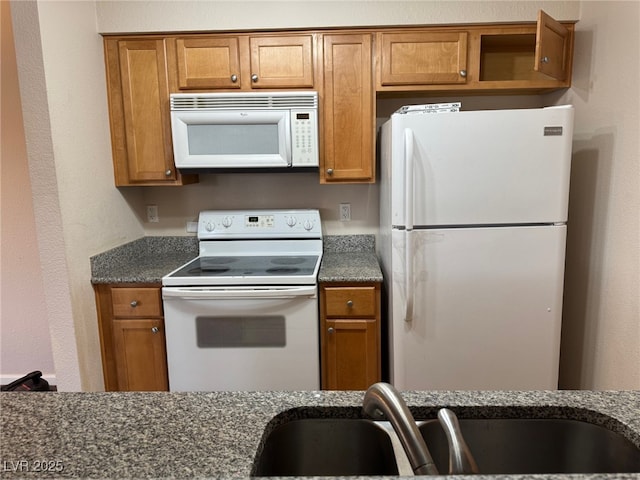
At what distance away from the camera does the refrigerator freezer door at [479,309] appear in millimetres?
1950

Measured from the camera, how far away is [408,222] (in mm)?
1916

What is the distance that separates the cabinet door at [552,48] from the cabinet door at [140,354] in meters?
2.29

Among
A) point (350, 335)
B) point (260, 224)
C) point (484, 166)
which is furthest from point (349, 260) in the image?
point (484, 166)

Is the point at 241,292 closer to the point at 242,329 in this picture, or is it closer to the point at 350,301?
the point at 242,329

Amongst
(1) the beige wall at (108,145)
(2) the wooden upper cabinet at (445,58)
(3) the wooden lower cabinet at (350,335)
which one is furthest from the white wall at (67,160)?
(2) the wooden upper cabinet at (445,58)

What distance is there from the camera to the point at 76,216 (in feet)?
6.81

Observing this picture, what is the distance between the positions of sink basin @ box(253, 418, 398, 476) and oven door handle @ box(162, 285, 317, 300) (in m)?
1.27

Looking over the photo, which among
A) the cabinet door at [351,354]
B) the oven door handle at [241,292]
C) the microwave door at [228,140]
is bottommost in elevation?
the cabinet door at [351,354]

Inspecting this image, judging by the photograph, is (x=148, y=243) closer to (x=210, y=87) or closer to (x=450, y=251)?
(x=210, y=87)

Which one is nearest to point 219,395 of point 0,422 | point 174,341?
point 0,422

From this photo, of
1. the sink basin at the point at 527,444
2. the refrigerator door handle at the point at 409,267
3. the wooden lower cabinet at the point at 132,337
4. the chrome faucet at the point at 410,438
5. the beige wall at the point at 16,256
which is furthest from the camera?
the beige wall at the point at 16,256

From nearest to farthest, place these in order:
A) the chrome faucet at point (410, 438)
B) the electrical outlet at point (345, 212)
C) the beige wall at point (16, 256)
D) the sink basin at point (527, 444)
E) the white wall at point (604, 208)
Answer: the chrome faucet at point (410, 438), the sink basin at point (527, 444), the white wall at point (604, 208), the beige wall at point (16, 256), the electrical outlet at point (345, 212)

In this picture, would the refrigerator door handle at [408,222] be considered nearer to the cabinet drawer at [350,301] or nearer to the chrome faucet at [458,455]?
the cabinet drawer at [350,301]

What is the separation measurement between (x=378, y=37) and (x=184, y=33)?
3.48 ft
